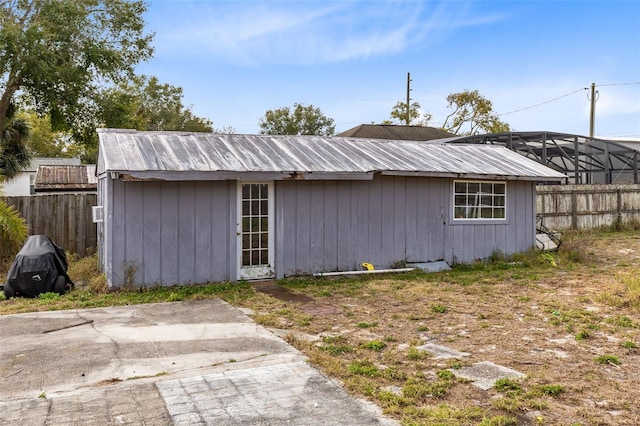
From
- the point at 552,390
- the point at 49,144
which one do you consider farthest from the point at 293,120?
the point at 552,390

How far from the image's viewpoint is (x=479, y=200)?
11.6 meters

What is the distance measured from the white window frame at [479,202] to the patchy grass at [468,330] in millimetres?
1078

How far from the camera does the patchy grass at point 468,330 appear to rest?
3883 mm

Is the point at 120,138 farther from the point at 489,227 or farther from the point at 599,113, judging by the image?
the point at 599,113

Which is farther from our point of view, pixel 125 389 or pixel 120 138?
pixel 120 138

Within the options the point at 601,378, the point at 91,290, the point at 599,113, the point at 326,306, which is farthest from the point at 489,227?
the point at 599,113

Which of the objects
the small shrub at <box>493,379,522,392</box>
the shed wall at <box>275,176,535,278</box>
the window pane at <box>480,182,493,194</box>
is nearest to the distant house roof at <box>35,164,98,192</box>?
the shed wall at <box>275,176,535,278</box>

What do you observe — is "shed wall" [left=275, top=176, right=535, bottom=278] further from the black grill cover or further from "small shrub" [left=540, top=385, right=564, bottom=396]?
"small shrub" [left=540, top=385, right=564, bottom=396]

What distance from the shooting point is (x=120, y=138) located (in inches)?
376

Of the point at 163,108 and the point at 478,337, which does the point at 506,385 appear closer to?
the point at 478,337

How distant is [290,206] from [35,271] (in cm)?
437

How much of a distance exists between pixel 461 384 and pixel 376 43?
17427mm

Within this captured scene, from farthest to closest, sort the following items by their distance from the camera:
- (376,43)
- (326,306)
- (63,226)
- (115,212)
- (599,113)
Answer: (599,113), (376,43), (63,226), (115,212), (326,306)

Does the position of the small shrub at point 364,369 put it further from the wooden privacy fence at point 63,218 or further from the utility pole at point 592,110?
the utility pole at point 592,110
